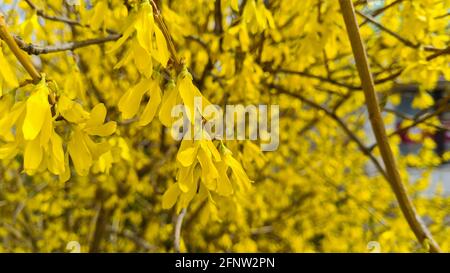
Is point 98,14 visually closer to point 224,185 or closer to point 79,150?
point 79,150

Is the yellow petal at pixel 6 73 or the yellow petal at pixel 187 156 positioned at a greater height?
the yellow petal at pixel 6 73

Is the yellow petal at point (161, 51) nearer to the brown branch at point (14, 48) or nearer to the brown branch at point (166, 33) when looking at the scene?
the brown branch at point (166, 33)

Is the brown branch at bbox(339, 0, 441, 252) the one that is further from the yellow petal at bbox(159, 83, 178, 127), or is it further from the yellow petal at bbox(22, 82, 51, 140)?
the yellow petal at bbox(22, 82, 51, 140)

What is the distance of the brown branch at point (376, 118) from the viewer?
3.35ft

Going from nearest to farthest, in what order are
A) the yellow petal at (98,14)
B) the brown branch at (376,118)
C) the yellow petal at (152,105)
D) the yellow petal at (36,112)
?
the yellow petal at (36,112) → the yellow petal at (152,105) → the brown branch at (376,118) → the yellow petal at (98,14)

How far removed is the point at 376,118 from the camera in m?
1.20

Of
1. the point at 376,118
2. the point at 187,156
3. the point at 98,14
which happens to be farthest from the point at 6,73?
the point at 376,118

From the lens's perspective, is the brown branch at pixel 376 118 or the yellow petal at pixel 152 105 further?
the brown branch at pixel 376 118

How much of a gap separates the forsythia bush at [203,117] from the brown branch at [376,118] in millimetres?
236

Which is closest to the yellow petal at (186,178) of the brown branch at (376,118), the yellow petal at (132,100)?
the yellow petal at (132,100)

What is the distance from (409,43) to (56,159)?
4.09 ft

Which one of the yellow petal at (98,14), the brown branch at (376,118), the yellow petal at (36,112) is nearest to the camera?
the yellow petal at (36,112)
